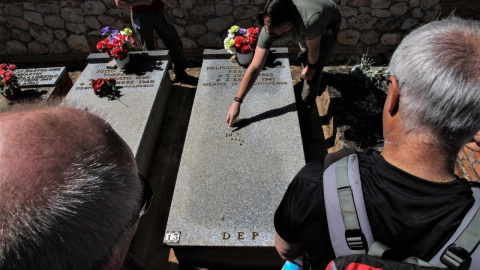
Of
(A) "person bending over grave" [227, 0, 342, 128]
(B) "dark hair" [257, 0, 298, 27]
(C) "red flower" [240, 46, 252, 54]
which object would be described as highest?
(B) "dark hair" [257, 0, 298, 27]

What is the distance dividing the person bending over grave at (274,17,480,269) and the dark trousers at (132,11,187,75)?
4144 millimetres

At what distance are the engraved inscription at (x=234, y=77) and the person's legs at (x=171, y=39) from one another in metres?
0.84

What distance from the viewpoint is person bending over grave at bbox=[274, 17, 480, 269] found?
935 millimetres

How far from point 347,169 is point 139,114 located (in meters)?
3.27

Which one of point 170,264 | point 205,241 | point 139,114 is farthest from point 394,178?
point 139,114

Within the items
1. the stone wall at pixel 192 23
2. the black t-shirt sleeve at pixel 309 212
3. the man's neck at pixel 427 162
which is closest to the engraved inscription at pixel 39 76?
the stone wall at pixel 192 23

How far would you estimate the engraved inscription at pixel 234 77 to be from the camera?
4.27 m

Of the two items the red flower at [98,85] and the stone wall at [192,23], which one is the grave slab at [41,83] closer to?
the red flower at [98,85]

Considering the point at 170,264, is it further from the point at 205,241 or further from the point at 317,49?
the point at 317,49

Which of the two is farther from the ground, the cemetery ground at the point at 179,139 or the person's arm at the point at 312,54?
the person's arm at the point at 312,54

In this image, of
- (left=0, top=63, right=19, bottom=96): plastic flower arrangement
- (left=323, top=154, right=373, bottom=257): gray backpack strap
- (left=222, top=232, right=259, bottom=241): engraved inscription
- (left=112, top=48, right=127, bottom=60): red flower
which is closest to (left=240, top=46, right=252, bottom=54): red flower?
(left=112, top=48, right=127, bottom=60): red flower

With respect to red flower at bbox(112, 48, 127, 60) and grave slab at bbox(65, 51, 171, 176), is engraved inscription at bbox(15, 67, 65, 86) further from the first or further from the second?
red flower at bbox(112, 48, 127, 60)

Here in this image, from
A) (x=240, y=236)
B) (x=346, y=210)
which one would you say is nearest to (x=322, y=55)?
(x=240, y=236)

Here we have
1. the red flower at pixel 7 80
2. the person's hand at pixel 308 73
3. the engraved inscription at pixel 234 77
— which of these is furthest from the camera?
the engraved inscription at pixel 234 77
